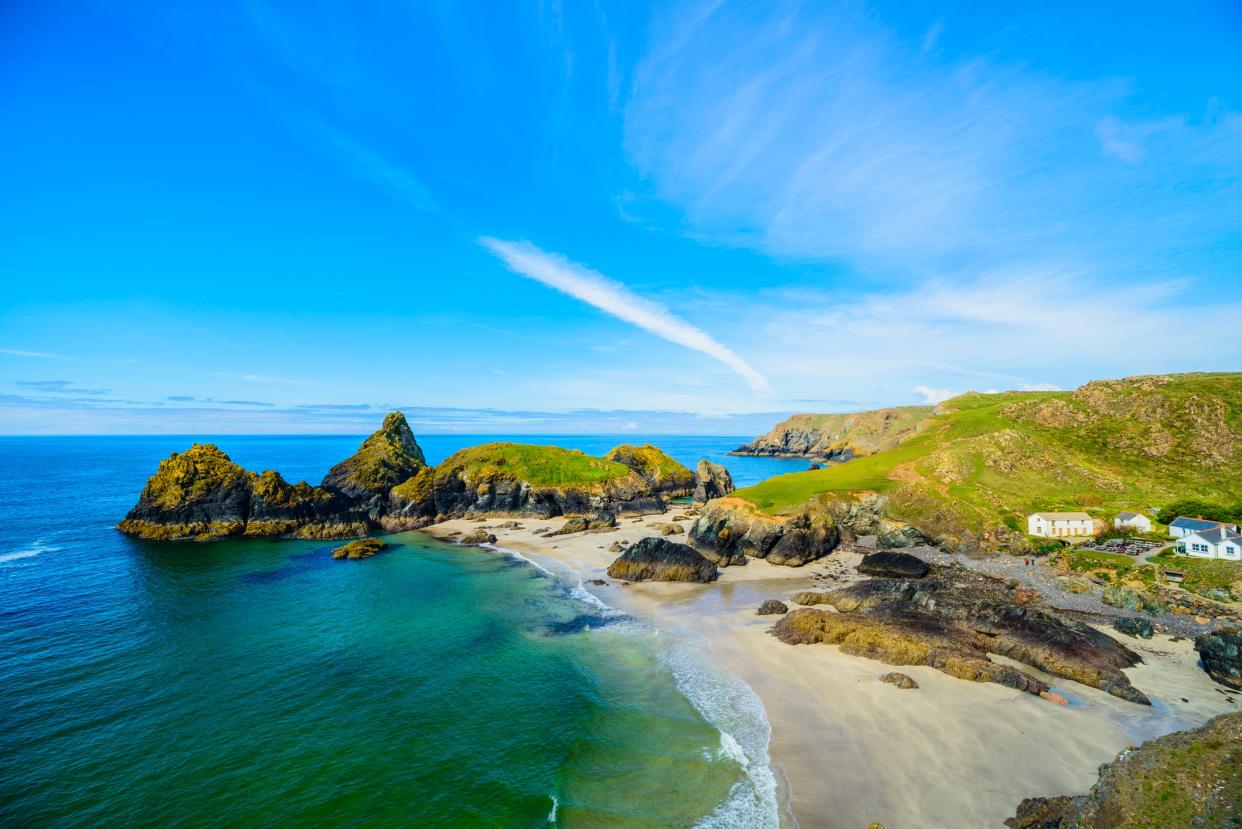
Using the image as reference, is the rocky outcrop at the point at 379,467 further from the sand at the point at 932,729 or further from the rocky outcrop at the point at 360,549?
the sand at the point at 932,729

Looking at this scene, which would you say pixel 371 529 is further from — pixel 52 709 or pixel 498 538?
pixel 52 709

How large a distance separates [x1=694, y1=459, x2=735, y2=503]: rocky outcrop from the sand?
6636 cm

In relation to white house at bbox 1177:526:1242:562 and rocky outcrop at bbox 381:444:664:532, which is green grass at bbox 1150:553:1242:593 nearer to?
white house at bbox 1177:526:1242:562

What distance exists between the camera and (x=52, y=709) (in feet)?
85.5

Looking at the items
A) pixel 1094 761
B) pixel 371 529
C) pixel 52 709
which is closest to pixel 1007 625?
pixel 1094 761

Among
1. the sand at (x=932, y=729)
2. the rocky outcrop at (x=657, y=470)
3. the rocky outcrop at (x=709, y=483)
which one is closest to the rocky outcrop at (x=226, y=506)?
the rocky outcrop at (x=657, y=470)

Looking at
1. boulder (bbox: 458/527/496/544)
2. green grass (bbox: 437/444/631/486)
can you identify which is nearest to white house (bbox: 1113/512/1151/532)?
green grass (bbox: 437/444/631/486)

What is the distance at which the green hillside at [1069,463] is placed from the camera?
62.0 m

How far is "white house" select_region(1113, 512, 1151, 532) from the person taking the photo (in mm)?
53312

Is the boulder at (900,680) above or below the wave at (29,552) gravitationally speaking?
above

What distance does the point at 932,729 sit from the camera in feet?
78.9

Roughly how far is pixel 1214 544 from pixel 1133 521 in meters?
12.3

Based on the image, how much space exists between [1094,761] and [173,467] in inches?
3958

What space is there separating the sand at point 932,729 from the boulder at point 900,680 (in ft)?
1.39
